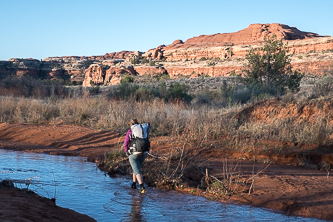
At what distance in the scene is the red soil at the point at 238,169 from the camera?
254 inches

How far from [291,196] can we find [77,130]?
33.8ft

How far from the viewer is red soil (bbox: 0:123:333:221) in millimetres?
6445

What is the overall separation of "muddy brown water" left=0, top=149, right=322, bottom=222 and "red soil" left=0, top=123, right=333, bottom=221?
1.39ft

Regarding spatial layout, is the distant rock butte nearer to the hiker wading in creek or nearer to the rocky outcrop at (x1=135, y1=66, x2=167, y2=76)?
the rocky outcrop at (x1=135, y1=66, x2=167, y2=76)

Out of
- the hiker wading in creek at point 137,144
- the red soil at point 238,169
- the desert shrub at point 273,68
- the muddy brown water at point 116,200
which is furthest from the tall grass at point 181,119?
the desert shrub at point 273,68

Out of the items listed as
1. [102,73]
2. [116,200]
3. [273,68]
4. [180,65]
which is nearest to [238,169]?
[116,200]

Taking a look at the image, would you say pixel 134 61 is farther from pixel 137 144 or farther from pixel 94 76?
pixel 137 144

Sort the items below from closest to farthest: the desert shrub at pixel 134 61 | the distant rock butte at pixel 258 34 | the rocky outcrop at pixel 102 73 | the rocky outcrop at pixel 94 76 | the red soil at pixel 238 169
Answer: the red soil at pixel 238 169, the rocky outcrop at pixel 102 73, the rocky outcrop at pixel 94 76, the desert shrub at pixel 134 61, the distant rock butte at pixel 258 34

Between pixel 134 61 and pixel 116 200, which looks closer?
pixel 116 200

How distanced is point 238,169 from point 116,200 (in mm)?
3605

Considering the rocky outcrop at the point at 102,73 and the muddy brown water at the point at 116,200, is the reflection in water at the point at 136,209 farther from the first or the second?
the rocky outcrop at the point at 102,73

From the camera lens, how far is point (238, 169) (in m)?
9.24

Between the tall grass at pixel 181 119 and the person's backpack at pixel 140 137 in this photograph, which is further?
the tall grass at pixel 181 119

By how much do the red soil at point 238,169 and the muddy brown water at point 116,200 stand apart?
425mm
